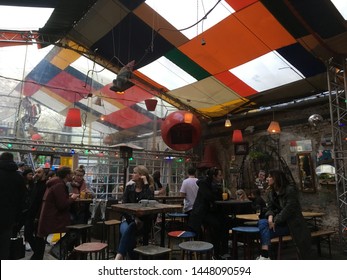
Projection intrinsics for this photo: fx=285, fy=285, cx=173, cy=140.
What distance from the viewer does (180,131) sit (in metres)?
6.90

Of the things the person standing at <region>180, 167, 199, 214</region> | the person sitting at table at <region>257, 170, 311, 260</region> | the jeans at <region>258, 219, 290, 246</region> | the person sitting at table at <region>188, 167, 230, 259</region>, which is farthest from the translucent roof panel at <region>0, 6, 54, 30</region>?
the jeans at <region>258, 219, 290, 246</region>

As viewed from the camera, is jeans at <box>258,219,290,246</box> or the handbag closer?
jeans at <box>258,219,290,246</box>

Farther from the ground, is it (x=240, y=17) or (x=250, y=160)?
(x=240, y=17)

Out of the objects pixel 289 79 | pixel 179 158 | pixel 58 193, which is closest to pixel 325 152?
pixel 289 79

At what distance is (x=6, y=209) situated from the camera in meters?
3.04

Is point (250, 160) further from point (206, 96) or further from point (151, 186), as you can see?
point (151, 186)

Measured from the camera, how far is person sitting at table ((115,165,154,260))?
3197 millimetres

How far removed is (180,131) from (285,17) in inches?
128

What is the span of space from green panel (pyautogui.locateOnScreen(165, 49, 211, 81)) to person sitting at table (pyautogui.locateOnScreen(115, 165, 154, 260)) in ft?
12.5

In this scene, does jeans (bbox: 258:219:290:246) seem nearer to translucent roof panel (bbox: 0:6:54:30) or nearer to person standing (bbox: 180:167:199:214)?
person standing (bbox: 180:167:199:214)

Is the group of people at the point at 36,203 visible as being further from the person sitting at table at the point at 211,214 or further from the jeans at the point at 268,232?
the jeans at the point at 268,232

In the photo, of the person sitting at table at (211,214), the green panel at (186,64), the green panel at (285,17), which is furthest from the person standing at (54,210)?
the green panel at (285,17)

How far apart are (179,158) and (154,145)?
1.02 meters

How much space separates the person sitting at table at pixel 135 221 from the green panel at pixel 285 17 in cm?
354
